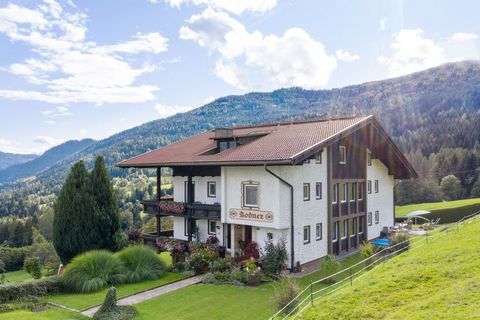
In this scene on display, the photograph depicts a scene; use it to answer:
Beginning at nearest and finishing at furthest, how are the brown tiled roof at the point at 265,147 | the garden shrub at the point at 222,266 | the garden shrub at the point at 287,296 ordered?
the garden shrub at the point at 287,296 < the brown tiled roof at the point at 265,147 < the garden shrub at the point at 222,266

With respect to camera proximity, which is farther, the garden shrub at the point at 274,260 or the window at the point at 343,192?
the window at the point at 343,192

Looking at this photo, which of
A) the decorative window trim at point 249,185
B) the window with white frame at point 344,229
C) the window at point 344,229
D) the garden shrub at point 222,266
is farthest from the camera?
the window at point 344,229

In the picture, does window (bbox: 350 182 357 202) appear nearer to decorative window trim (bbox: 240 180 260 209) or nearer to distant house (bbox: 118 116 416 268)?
distant house (bbox: 118 116 416 268)

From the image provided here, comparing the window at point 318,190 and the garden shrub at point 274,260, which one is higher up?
the window at point 318,190

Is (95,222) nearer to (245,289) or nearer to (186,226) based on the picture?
(186,226)

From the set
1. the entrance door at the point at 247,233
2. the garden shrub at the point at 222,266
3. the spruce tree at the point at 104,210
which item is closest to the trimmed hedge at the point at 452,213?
the entrance door at the point at 247,233

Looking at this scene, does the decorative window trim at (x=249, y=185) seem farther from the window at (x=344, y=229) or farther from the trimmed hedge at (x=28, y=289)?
the trimmed hedge at (x=28, y=289)

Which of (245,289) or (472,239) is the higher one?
(472,239)

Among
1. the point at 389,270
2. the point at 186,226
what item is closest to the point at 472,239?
the point at 389,270

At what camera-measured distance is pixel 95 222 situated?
2427cm

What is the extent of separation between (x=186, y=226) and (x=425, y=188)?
50.8 metres

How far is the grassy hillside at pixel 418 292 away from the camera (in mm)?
9508

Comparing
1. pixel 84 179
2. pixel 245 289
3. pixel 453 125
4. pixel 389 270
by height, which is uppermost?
pixel 453 125

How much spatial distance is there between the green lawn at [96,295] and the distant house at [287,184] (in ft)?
16.7
